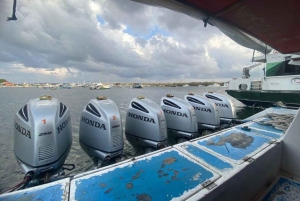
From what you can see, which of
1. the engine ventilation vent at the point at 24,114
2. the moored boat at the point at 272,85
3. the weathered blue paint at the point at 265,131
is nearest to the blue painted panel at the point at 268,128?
the weathered blue paint at the point at 265,131

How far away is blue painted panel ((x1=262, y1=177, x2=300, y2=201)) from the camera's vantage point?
6.22ft

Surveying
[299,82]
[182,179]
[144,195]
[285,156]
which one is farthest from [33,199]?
[299,82]

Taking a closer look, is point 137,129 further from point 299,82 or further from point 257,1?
point 299,82

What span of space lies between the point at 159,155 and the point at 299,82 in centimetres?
1048

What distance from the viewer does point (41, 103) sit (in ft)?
7.70

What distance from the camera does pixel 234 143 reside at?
88.5 inches

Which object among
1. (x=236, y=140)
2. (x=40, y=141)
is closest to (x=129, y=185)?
(x=40, y=141)

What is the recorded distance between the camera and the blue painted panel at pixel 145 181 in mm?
1240

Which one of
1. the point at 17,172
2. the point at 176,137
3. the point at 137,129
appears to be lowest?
the point at 17,172

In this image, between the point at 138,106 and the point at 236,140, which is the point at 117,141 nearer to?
the point at 138,106

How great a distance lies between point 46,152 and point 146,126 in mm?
1452

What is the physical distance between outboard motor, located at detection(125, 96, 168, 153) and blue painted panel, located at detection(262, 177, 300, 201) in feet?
4.80

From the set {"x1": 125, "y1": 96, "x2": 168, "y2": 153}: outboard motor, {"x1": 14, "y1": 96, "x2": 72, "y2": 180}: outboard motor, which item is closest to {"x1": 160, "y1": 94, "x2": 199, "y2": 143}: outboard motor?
{"x1": 125, "y1": 96, "x2": 168, "y2": 153}: outboard motor

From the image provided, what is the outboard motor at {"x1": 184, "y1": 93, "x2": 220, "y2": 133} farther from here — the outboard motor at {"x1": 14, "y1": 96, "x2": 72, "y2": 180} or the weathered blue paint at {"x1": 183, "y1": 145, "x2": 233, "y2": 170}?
the outboard motor at {"x1": 14, "y1": 96, "x2": 72, "y2": 180}
